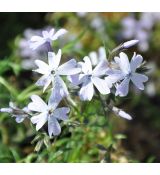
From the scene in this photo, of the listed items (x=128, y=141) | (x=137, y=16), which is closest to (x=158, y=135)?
(x=128, y=141)

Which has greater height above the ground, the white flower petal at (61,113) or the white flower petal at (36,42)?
the white flower petal at (36,42)

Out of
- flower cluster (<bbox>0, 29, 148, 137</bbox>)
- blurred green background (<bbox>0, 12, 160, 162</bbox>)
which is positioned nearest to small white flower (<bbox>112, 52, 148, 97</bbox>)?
flower cluster (<bbox>0, 29, 148, 137</bbox>)

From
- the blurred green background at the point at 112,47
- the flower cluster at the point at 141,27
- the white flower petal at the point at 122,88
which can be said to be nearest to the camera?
the white flower petal at the point at 122,88

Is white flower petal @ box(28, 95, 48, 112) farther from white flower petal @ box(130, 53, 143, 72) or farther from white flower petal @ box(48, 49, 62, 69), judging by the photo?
white flower petal @ box(130, 53, 143, 72)

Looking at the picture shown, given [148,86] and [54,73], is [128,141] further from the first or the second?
[54,73]

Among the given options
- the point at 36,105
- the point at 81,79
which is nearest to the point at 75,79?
the point at 81,79

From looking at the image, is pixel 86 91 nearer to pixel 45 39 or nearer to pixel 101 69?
pixel 101 69

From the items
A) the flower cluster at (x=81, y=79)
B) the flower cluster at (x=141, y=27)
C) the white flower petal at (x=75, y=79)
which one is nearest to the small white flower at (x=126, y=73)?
the flower cluster at (x=81, y=79)

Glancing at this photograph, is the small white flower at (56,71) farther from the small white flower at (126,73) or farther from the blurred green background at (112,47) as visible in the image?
the blurred green background at (112,47)
